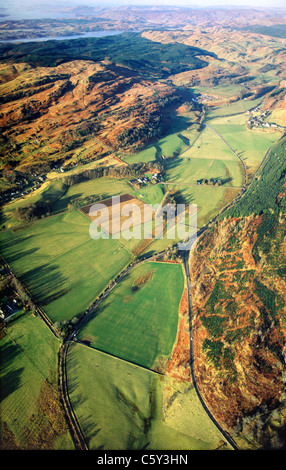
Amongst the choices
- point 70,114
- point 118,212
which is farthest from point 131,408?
point 70,114

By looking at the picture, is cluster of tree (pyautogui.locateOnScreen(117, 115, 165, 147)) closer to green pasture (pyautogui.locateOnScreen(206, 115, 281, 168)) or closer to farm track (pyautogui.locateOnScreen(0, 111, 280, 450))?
green pasture (pyautogui.locateOnScreen(206, 115, 281, 168))

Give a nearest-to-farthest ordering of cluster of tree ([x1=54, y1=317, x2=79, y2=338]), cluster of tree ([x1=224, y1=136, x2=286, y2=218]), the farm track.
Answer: the farm track
cluster of tree ([x1=54, y1=317, x2=79, y2=338])
cluster of tree ([x1=224, y1=136, x2=286, y2=218])

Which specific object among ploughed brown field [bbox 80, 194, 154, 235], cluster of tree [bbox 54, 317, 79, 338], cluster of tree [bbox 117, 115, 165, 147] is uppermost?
cluster of tree [bbox 117, 115, 165, 147]

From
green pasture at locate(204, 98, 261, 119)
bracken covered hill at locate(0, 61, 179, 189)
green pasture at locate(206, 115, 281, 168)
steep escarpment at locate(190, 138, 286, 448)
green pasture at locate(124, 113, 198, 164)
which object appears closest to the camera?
steep escarpment at locate(190, 138, 286, 448)

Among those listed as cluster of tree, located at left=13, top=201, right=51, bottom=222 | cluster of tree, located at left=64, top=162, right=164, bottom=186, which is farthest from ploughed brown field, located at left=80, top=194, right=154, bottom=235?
cluster of tree, located at left=64, top=162, right=164, bottom=186

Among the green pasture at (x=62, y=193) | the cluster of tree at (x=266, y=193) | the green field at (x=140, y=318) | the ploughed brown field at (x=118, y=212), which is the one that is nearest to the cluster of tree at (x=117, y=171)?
the green pasture at (x=62, y=193)

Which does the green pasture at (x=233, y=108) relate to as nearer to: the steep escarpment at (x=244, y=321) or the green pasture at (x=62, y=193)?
the green pasture at (x=62, y=193)

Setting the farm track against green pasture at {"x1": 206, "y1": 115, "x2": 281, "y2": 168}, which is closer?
the farm track
